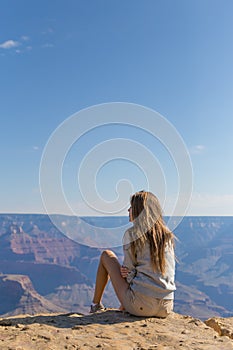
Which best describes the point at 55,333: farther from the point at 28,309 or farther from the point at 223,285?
the point at 223,285

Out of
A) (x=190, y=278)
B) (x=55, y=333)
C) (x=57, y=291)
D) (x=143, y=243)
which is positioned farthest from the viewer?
(x=190, y=278)

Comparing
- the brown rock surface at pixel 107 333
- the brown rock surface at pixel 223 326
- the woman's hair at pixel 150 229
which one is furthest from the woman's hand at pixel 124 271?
the brown rock surface at pixel 223 326

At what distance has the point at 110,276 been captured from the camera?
15.3ft

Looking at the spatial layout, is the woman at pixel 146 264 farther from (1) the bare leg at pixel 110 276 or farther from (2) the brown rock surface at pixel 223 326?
(2) the brown rock surface at pixel 223 326

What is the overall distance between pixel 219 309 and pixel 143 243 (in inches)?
5348

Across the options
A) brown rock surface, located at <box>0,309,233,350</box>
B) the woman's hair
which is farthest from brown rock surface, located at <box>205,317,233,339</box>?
the woman's hair

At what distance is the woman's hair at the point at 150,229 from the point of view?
169 inches

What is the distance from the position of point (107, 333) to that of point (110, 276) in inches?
35.3

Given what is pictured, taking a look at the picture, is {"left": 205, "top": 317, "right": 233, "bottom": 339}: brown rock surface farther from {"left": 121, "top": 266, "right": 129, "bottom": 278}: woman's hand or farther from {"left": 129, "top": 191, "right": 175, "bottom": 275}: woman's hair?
{"left": 121, "top": 266, "right": 129, "bottom": 278}: woman's hand

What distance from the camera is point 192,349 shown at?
3455 mm

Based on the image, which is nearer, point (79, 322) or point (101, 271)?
point (79, 322)

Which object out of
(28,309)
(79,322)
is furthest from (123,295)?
(28,309)

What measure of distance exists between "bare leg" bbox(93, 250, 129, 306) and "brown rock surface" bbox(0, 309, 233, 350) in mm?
295

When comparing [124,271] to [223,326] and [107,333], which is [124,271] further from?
[223,326]
